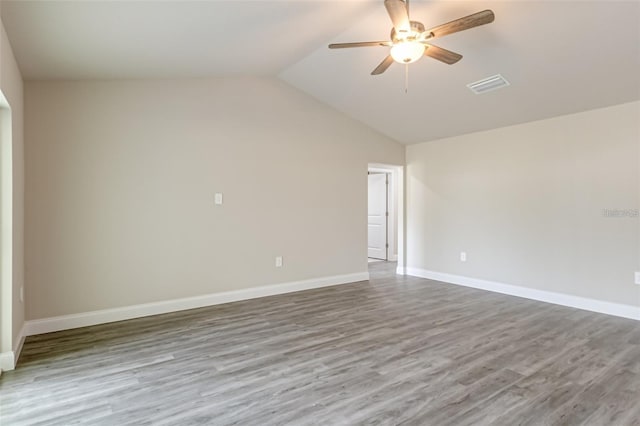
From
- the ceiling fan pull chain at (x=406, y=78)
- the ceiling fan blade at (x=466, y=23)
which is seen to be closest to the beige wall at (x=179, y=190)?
the ceiling fan pull chain at (x=406, y=78)

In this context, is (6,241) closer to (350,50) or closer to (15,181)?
(15,181)

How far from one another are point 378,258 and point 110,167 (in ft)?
19.4

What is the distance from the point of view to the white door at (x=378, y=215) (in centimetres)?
796

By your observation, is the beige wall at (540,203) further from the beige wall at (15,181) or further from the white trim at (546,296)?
the beige wall at (15,181)

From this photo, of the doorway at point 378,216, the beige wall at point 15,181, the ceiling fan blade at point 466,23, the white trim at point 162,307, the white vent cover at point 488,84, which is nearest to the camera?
the ceiling fan blade at point 466,23

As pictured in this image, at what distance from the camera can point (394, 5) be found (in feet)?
7.38

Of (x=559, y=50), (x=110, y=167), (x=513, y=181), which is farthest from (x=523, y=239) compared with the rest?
(x=110, y=167)

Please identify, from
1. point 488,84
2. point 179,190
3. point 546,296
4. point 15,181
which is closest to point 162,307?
point 179,190

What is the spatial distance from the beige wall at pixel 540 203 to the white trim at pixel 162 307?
2.03 m

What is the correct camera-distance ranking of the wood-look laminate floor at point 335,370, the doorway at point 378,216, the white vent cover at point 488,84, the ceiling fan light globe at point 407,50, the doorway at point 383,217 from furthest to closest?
1. the doorway at point 378,216
2. the doorway at point 383,217
3. the white vent cover at point 488,84
4. the ceiling fan light globe at point 407,50
5. the wood-look laminate floor at point 335,370

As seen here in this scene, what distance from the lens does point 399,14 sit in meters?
2.35

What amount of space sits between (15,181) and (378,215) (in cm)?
663

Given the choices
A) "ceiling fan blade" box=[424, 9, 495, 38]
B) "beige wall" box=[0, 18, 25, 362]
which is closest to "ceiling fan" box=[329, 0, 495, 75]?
"ceiling fan blade" box=[424, 9, 495, 38]

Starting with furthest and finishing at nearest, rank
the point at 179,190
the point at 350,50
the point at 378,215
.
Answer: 1. the point at 378,215
2. the point at 179,190
3. the point at 350,50
